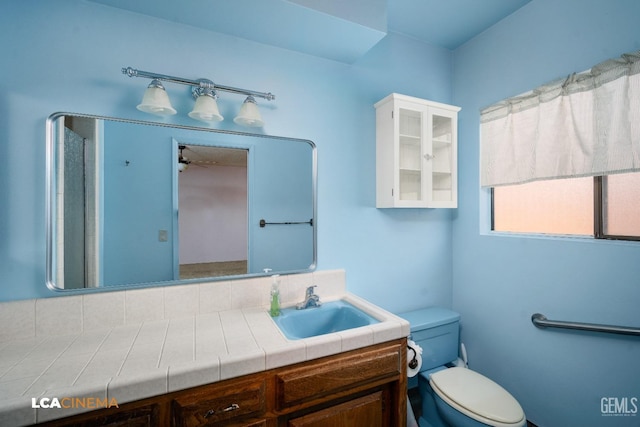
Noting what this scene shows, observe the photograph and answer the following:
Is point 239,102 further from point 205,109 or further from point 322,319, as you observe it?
point 322,319

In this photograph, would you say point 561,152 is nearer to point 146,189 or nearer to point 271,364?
point 271,364

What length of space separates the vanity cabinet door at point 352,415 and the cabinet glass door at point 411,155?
1060mm

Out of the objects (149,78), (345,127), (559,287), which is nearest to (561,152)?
(559,287)

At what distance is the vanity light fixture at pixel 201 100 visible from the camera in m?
1.17

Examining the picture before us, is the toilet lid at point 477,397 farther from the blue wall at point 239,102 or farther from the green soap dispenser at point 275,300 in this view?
the green soap dispenser at point 275,300

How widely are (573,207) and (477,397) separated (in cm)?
113

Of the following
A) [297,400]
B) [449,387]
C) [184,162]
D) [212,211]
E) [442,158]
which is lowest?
[449,387]

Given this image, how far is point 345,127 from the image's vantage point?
1648 millimetres

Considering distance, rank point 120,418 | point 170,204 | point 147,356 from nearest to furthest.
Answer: point 120,418, point 147,356, point 170,204

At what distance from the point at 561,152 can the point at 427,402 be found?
1590 millimetres

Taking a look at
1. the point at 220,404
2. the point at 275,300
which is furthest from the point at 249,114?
the point at 220,404

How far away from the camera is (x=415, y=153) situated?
1.69 m

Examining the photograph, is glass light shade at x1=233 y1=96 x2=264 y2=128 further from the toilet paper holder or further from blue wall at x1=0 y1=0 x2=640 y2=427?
the toilet paper holder

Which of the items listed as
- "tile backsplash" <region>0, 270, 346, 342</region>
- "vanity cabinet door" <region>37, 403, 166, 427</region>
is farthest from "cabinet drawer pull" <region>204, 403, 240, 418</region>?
"tile backsplash" <region>0, 270, 346, 342</region>
